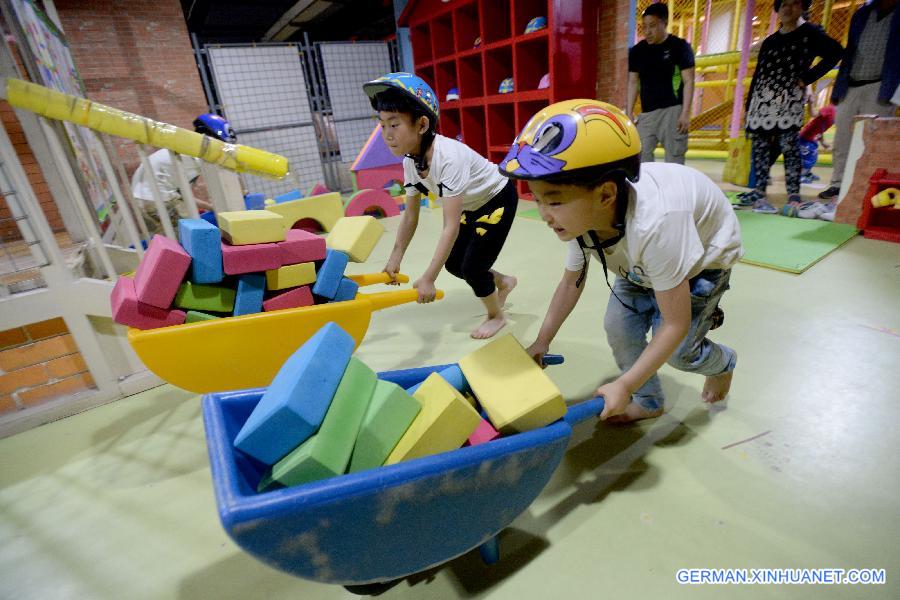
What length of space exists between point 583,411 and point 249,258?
4.26 feet

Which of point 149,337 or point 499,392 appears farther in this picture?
point 149,337

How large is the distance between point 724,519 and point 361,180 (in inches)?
201

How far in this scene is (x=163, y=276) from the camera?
5.25 ft

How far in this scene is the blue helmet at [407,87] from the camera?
6.15ft

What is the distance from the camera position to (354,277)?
2111 millimetres

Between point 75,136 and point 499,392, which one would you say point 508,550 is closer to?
point 499,392

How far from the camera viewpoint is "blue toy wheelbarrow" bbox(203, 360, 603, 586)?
31.9 inches

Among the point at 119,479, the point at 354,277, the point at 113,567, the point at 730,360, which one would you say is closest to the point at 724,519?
the point at 730,360

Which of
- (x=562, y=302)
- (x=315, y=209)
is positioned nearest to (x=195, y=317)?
(x=562, y=302)

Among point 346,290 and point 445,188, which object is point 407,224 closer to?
point 445,188

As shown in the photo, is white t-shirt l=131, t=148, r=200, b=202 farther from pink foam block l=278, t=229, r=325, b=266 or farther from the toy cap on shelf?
the toy cap on shelf

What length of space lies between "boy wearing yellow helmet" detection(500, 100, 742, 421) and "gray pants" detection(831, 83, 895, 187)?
366 cm

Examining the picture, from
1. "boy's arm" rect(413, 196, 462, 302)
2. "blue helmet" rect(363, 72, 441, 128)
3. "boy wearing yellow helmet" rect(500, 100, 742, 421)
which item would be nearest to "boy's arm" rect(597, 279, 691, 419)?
"boy wearing yellow helmet" rect(500, 100, 742, 421)

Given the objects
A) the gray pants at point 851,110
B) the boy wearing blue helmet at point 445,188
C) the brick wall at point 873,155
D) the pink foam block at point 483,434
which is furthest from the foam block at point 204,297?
the gray pants at point 851,110
